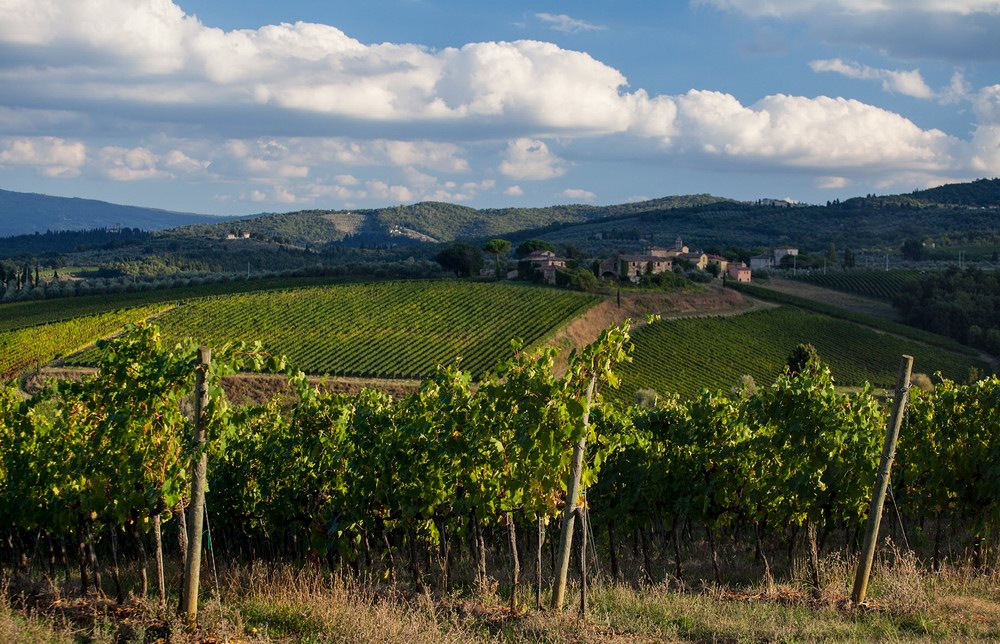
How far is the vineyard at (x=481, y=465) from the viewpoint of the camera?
10344 mm

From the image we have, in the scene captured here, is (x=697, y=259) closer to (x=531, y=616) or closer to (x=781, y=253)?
(x=781, y=253)

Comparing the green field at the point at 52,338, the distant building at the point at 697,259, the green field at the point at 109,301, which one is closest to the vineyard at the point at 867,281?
the distant building at the point at 697,259

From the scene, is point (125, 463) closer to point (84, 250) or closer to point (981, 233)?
point (981, 233)

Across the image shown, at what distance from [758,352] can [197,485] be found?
65.4 m

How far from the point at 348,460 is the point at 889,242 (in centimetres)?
17655

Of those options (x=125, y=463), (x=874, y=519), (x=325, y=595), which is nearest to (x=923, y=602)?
(x=874, y=519)

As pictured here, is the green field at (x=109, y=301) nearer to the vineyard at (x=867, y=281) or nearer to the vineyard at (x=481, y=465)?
the vineyard at (x=867, y=281)

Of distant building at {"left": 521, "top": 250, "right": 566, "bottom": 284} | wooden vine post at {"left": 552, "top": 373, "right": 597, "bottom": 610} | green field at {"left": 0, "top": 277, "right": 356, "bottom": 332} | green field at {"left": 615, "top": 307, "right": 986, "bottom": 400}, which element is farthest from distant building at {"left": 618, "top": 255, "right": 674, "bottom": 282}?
wooden vine post at {"left": 552, "top": 373, "right": 597, "bottom": 610}

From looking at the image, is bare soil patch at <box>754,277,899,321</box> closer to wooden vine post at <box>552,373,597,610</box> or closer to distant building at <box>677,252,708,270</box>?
distant building at <box>677,252,708,270</box>

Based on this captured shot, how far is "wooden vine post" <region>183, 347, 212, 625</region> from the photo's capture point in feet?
30.9

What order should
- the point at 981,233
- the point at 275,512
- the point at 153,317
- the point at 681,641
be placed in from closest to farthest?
the point at 681,641 < the point at 275,512 < the point at 153,317 < the point at 981,233

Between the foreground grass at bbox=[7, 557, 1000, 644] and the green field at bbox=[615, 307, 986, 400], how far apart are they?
45.2 meters

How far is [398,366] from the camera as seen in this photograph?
59.9m

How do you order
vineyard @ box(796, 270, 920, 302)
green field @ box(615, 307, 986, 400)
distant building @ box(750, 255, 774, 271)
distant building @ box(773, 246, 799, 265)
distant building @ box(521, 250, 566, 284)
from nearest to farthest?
green field @ box(615, 307, 986, 400), distant building @ box(521, 250, 566, 284), vineyard @ box(796, 270, 920, 302), distant building @ box(750, 255, 774, 271), distant building @ box(773, 246, 799, 265)
